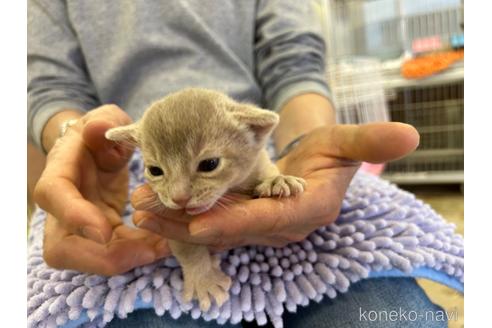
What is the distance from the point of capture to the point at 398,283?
0.73 meters

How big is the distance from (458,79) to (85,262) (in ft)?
4.50

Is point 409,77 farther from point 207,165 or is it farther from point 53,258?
point 53,258

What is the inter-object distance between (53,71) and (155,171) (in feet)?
1.84

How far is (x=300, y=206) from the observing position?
0.64m

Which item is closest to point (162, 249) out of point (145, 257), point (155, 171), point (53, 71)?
point (145, 257)

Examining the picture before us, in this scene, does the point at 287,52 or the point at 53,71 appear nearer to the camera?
the point at 53,71

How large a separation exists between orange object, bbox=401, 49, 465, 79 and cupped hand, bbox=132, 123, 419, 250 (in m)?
1.12

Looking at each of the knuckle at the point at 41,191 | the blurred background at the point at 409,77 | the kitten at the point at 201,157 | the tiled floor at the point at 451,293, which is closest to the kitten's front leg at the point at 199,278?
the kitten at the point at 201,157

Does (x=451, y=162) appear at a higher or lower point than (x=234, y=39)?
lower

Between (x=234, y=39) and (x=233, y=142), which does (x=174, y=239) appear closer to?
(x=233, y=142)

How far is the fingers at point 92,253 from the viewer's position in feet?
2.14

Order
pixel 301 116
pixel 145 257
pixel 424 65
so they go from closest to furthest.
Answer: pixel 145 257 → pixel 301 116 → pixel 424 65
